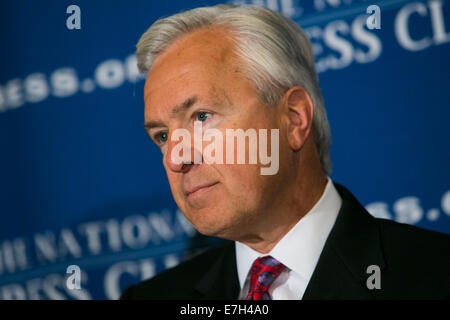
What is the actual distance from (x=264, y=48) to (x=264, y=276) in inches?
23.6

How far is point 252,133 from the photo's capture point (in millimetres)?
1384

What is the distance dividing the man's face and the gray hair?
0.14 ft

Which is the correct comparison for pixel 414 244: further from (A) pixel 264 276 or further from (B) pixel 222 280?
(B) pixel 222 280

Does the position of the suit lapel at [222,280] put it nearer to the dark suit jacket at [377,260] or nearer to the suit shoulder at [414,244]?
the dark suit jacket at [377,260]

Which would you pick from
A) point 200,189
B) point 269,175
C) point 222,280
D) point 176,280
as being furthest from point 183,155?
point 176,280

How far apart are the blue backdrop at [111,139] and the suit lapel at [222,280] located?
214mm

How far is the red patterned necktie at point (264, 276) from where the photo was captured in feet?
4.81

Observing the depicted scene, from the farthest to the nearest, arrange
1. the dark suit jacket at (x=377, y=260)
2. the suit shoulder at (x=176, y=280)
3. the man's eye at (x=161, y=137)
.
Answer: the suit shoulder at (x=176, y=280) < the man's eye at (x=161, y=137) < the dark suit jacket at (x=377, y=260)

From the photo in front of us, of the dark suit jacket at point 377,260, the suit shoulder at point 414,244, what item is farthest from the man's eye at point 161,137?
the suit shoulder at point 414,244

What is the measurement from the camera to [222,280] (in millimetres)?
1634

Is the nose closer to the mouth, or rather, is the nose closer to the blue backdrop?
the mouth

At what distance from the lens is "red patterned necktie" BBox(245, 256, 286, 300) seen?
147cm
